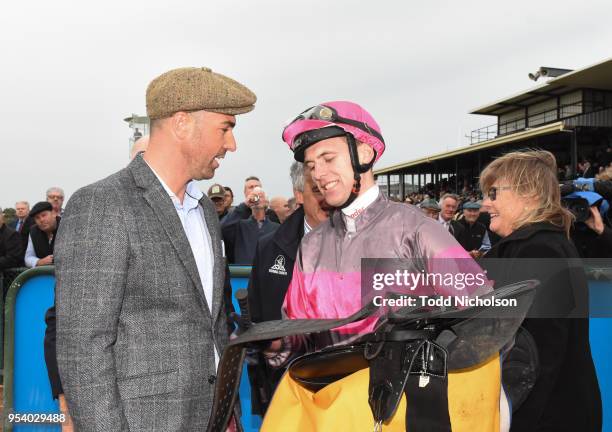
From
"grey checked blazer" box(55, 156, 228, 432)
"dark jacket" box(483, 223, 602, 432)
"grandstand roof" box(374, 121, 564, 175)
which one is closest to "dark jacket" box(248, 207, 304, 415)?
"grey checked blazer" box(55, 156, 228, 432)

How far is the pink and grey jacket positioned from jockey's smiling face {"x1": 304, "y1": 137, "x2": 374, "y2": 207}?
0.31ft

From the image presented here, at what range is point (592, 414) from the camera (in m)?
2.55

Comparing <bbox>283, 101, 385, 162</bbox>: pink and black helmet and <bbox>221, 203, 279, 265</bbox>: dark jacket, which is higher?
<bbox>283, 101, 385, 162</bbox>: pink and black helmet

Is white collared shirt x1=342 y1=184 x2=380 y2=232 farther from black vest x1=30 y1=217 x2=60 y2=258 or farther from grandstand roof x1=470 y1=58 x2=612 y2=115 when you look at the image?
grandstand roof x1=470 y1=58 x2=612 y2=115

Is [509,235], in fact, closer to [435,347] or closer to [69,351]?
[435,347]

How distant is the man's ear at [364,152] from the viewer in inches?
77.2

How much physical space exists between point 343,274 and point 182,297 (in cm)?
59

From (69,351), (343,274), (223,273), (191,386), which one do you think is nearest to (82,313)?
(69,351)

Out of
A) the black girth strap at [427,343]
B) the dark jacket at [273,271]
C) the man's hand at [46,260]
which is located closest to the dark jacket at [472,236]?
the man's hand at [46,260]

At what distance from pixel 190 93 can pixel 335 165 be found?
62 cm

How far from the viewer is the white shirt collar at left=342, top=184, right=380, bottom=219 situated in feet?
6.42

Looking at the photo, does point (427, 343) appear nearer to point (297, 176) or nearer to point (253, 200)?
point (297, 176)

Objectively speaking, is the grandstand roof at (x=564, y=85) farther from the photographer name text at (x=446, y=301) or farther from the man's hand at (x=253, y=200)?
the photographer name text at (x=446, y=301)

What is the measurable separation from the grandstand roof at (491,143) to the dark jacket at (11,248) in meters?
27.6
